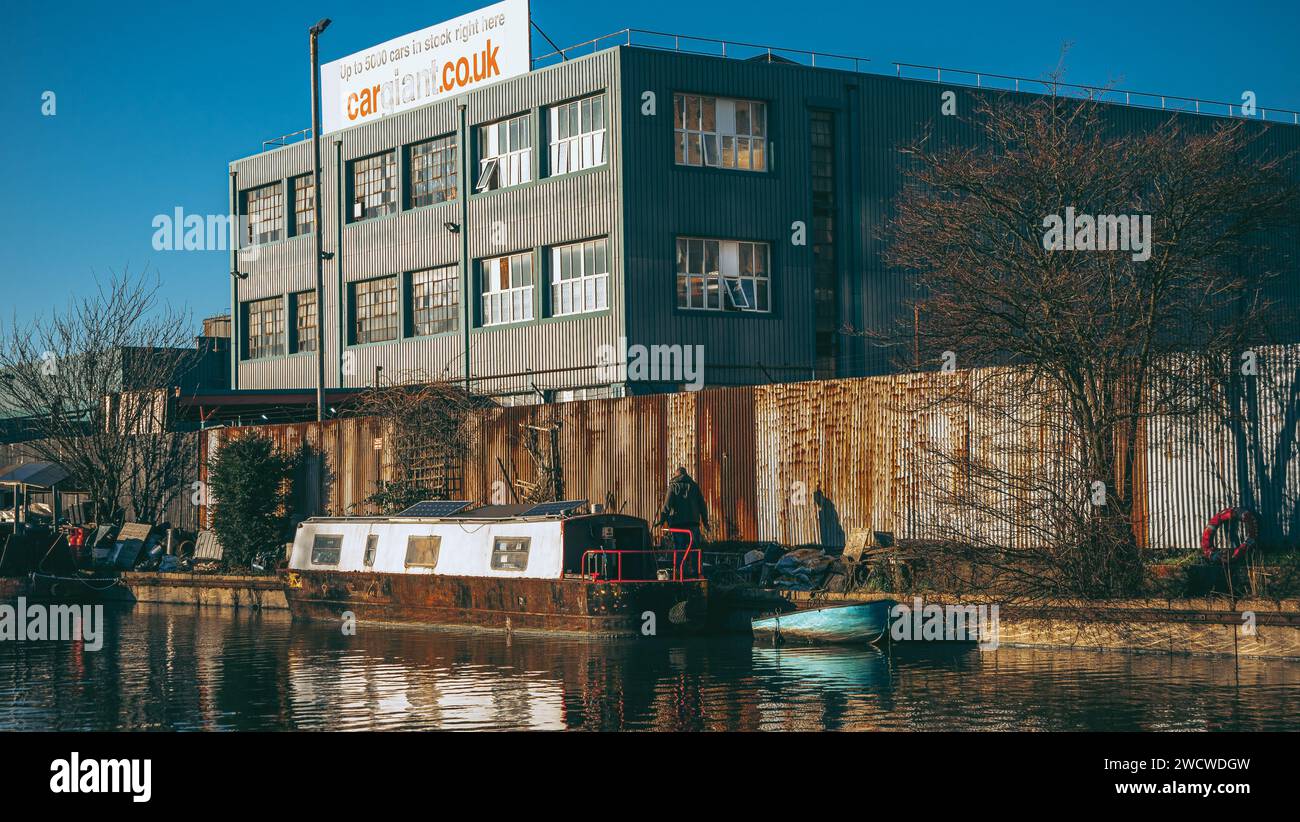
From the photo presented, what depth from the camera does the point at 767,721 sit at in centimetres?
1579

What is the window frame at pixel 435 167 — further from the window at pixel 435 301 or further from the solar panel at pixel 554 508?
the solar panel at pixel 554 508

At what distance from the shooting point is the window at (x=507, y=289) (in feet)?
133

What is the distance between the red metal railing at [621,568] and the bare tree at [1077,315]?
164 inches

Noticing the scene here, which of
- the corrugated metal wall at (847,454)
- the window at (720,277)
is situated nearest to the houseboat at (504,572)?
the corrugated metal wall at (847,454)

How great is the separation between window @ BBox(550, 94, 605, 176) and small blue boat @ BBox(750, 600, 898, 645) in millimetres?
18190

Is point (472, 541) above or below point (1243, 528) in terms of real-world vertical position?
below

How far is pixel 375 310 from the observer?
45.9 m

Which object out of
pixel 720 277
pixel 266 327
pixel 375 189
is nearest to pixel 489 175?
pixel 375 189

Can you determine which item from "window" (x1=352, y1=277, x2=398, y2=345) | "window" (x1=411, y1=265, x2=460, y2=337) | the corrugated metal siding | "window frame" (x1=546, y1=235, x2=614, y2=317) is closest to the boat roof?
the corrugated metal siding

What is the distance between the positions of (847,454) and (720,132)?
1482cm

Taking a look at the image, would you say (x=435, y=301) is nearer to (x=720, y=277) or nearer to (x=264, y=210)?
(x=720, y=277)

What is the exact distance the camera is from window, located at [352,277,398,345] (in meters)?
45.2
